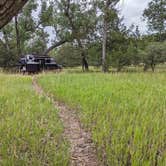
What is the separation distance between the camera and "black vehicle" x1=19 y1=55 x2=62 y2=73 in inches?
1002

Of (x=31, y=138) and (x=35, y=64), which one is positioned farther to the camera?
(x=35, y=64)

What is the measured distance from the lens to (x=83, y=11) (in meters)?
29.0

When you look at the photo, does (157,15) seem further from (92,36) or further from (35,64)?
(35,64)

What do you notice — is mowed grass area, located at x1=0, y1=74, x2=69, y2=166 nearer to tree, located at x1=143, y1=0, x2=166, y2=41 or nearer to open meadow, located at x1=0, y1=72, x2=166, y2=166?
open meadow, located at x1=0, y1=72, x2=166, y2=166

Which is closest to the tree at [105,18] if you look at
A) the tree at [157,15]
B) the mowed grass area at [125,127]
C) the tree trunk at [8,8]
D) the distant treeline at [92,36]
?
the distant treeline at [92,36]

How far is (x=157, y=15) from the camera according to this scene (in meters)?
29.1

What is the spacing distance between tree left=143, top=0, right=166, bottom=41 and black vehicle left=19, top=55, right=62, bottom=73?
9.49 metres

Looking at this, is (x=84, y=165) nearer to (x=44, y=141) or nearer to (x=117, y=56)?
(x=44, y=141)

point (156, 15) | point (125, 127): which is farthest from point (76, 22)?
point (125, 127)

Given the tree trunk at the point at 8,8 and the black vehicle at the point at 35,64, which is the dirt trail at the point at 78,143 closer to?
the tree trunk at the point at 8,8

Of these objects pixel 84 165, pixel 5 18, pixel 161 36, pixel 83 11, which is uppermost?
pixel 83 11

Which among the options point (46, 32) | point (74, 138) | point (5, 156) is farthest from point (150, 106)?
point (46, 32)

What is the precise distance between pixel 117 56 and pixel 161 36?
16.3ft

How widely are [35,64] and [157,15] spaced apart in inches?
456
